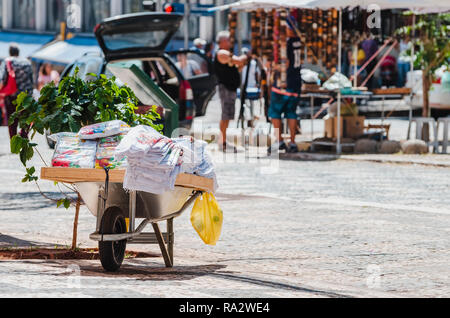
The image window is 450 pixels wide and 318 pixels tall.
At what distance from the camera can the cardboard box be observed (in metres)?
22.0

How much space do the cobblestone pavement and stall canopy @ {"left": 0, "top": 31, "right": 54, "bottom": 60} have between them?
28871mm

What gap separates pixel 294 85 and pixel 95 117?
11426mm

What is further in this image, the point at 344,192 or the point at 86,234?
the point at 344,192

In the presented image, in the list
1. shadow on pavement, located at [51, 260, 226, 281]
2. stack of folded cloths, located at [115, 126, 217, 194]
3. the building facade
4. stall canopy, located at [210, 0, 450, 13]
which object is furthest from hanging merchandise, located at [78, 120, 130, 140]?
the building facade

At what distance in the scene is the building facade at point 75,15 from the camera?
155 feet

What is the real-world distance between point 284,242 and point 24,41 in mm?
37448

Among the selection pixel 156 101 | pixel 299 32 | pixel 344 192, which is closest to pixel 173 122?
pixel 156 101

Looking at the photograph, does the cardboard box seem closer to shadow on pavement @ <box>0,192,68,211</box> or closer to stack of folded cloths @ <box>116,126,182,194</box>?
shadow on pavement @ <box>0,192,68,211</box>

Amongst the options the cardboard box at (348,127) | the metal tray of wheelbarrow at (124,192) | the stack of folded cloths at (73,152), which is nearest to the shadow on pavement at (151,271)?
the metal tray of wheelbarrow at (124,192)

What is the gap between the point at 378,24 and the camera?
73.1 ft

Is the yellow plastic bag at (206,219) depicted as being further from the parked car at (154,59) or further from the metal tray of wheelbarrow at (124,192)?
the parked car at (154,59)
